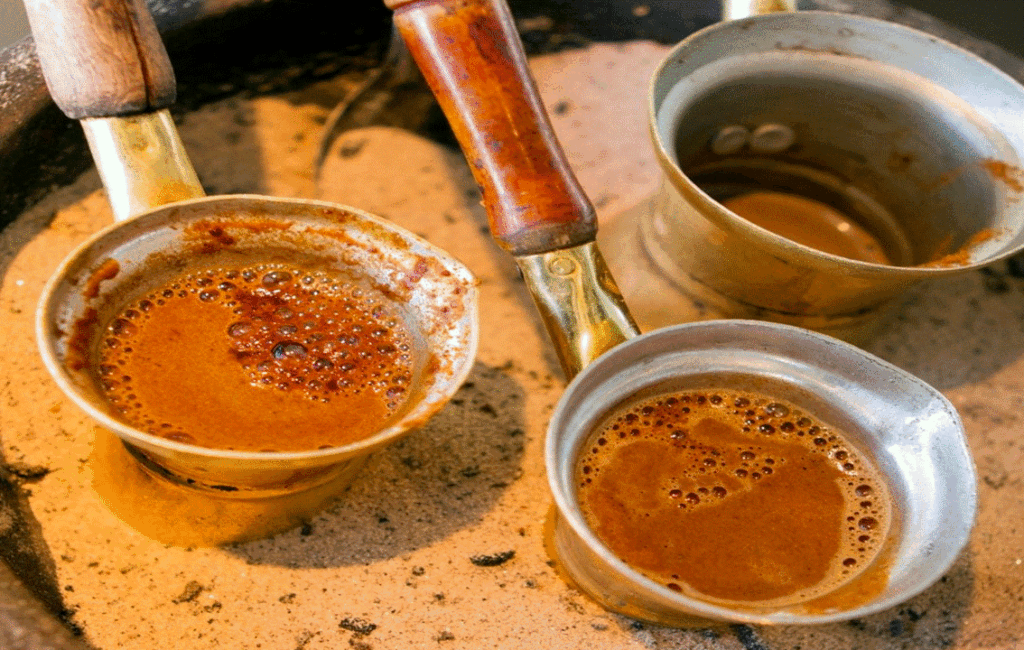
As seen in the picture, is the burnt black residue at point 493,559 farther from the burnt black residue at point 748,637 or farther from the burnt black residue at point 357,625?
the burnt black residue at point 748,637

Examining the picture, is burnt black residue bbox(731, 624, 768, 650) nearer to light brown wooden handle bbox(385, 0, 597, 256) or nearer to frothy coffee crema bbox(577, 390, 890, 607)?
frothy coffee crema bbox(577, 390, 890, 607)

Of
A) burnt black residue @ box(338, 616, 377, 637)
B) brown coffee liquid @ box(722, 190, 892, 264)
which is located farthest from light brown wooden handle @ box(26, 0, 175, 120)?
brown coffee liquid @ box(722, 190, 892, 264)

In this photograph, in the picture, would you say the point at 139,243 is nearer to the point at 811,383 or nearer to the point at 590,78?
the point at 811,383

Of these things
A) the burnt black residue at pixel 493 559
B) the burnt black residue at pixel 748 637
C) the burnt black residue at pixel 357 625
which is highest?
the burnt black residue at pixel 357 625

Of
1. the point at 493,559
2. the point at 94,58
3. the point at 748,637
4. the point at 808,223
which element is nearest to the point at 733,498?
the point at 748,637

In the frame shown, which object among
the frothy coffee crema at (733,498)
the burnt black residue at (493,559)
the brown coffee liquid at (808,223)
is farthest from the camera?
the brown coffee liquid at (808,223)

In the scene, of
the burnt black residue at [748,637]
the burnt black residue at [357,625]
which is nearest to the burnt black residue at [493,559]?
the burnt black residue at [357,625]
